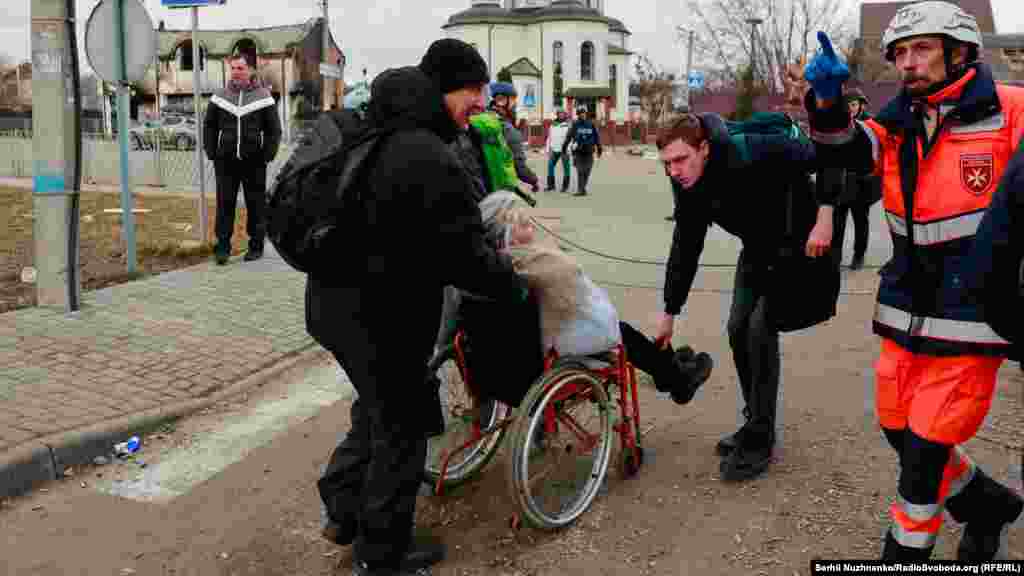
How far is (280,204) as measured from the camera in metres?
3.20

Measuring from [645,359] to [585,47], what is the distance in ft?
261

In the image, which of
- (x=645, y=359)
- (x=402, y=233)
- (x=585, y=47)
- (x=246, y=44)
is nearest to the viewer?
(x=402, y=233)

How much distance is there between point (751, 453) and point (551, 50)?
7886cm

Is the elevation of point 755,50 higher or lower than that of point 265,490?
higher

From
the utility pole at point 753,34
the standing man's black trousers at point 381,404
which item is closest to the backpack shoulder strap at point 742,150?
the standing man's black trousers at point 381,404

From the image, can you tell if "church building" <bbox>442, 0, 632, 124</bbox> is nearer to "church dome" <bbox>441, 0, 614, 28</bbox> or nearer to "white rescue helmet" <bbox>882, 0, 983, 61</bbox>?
"church dome" <bbox>441, 0, 614, 28</bbox>

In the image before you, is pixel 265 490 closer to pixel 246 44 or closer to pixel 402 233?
pixel 402 233

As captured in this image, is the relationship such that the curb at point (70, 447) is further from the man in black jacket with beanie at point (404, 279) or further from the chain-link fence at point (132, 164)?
the chain-link fence at point (132, 164)

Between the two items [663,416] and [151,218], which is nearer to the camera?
[663,416]

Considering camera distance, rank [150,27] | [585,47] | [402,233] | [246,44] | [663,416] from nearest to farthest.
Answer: [402,233] < [663,416] < [150,27] < [246,44] < [585,47]

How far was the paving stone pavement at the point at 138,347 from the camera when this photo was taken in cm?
510

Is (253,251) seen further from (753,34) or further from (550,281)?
(753,34)

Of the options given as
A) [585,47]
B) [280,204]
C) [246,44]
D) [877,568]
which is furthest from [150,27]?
[585,47]

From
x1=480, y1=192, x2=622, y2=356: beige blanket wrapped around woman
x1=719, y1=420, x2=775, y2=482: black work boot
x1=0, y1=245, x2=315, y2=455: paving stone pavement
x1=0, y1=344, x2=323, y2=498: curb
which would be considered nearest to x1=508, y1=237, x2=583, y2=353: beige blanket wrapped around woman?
x1=480, y1=192, x2=622, y2=356: beige blanket wrapped around woman
